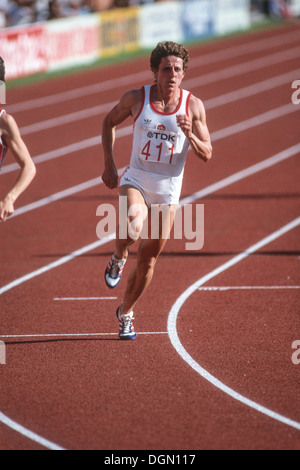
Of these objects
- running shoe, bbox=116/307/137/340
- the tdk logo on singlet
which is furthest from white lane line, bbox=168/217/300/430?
the tdk logo on singlet

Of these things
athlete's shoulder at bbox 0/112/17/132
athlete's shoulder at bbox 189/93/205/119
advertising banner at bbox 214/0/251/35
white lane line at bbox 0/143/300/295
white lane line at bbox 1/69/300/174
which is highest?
advertising banner at bbox 214/0/251/35

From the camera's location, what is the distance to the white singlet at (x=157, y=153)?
636 cm

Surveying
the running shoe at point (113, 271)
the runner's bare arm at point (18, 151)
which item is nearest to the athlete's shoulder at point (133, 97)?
the runner's bare arm at point (18, 151)

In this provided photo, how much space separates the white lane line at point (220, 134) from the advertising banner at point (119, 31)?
7.97 meters

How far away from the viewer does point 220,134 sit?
1825 centimetres

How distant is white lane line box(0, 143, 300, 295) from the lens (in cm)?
915

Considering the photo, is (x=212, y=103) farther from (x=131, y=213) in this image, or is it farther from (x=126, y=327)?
(x=131, y=213)

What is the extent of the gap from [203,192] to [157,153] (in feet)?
22.2

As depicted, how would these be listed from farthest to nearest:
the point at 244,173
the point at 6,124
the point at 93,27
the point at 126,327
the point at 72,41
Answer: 1. the point at 93,27
2. the point at 72,41
3. the point at 244,173
4. the point at 126,327
5. the point at 6,124

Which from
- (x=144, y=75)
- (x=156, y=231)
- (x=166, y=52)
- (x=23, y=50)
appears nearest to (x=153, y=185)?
(x=156, y=231)

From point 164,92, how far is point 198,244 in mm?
4319

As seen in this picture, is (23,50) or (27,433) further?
(23,50)

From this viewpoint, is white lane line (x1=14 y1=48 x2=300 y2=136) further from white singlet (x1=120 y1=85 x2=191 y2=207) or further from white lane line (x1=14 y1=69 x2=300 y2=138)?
white singlet (x1=120 y1=85 x2=191 y2=207)

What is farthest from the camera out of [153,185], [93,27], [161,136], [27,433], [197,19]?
[197,19]
